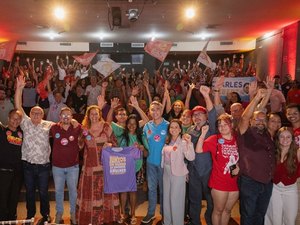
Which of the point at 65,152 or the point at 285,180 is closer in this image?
the point at 285,180

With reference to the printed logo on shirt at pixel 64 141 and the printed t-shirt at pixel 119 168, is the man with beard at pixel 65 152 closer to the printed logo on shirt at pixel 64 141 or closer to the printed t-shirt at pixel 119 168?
the printed logo on shirt at pixel 64 141

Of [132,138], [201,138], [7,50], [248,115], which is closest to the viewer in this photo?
[248,115]

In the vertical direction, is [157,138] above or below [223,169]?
above

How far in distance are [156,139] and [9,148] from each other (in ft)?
6.39

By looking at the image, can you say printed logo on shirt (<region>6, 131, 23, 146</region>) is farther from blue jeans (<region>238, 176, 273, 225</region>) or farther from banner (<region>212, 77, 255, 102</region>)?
banner (<region>212, 77, 255, 102</region>)

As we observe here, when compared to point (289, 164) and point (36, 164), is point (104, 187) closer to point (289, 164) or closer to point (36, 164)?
point (36, 164)

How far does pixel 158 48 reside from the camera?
7348 mm

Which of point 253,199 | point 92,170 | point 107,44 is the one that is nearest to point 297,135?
point 253,199

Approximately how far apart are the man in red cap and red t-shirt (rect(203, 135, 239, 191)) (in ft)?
0.74

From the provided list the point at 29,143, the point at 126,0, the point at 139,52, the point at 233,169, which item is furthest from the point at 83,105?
the point at 139,52

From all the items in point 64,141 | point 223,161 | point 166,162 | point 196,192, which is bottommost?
point 196,192

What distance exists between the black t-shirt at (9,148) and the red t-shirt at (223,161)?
2.52 meters

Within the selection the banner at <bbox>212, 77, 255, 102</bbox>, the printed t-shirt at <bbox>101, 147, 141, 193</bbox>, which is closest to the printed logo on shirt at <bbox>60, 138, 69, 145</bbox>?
the printed t-shirt at <bbox>101, 147, 141, 193</bbox>

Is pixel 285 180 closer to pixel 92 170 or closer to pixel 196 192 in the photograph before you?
pixel 196 192
